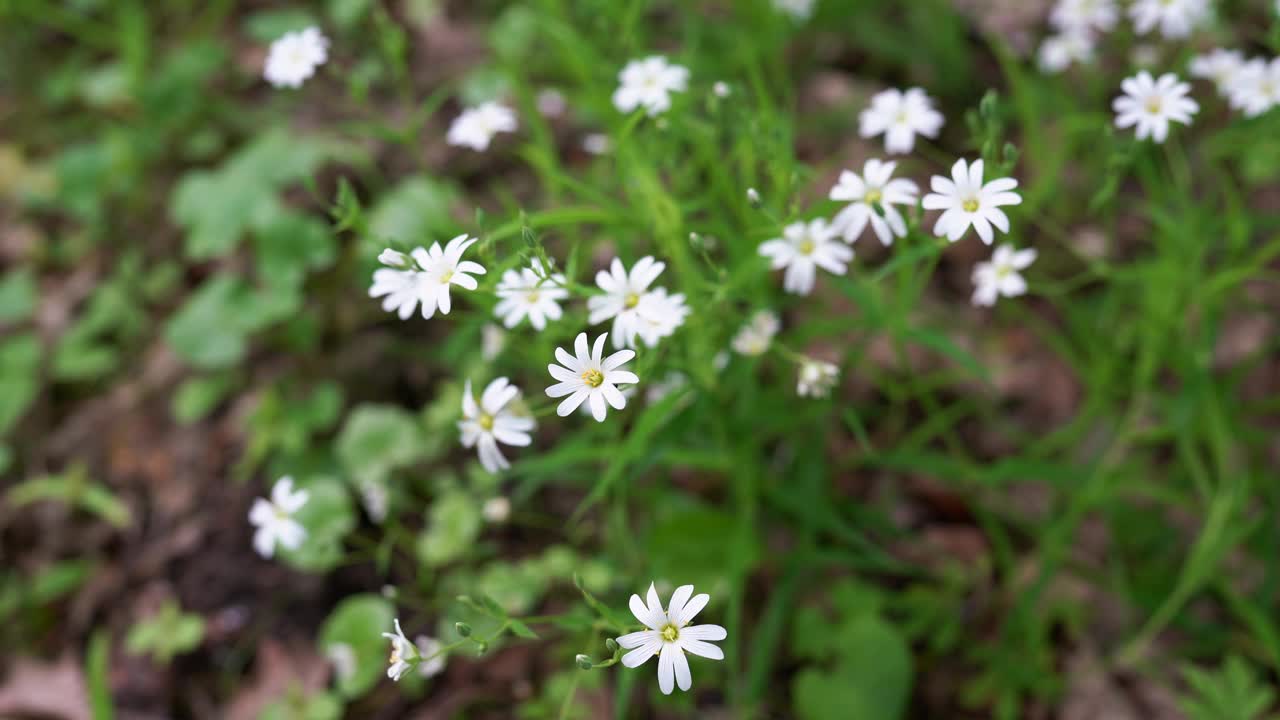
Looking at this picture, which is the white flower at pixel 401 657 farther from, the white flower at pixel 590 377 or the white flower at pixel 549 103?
the white flower at pixel 549 103

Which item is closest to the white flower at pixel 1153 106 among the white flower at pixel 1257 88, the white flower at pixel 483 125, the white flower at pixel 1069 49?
the white flower at pixel 1257 88

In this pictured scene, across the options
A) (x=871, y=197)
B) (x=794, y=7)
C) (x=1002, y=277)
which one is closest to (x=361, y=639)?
(x=871, y=197)

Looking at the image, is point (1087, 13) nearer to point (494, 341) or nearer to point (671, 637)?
point (494, 341)

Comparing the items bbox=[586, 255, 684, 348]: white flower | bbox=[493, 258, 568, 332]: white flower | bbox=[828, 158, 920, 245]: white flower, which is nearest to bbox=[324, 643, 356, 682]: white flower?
bbox=[493, 258, 568, 332]: white flower

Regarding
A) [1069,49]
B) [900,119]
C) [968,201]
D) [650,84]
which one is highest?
[1069,49]

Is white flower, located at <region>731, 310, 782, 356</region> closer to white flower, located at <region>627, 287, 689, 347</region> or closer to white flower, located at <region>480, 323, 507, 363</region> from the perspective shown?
white flower, located at <region>627, 287, 689, 347</region>

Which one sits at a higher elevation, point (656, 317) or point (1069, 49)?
point (1069, 49)
